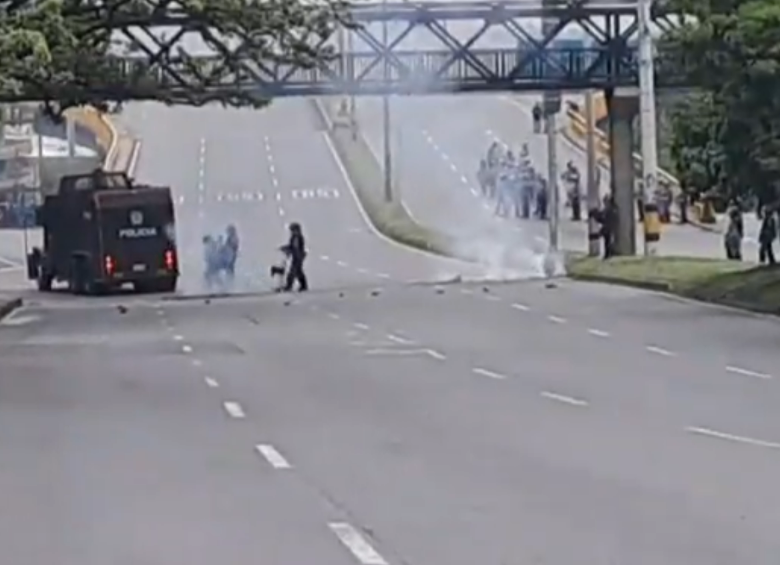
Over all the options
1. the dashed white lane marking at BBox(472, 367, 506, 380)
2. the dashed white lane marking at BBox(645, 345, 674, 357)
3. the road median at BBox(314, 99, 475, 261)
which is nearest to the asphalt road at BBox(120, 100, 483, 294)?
the road median at BBox(314, 99, 475, 261)

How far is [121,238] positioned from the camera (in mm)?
62656

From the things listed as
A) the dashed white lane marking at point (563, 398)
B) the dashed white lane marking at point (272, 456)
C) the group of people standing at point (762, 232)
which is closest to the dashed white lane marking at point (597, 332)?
the group of people standing at point (762, 232)

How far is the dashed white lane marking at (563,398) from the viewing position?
2331 centimetres

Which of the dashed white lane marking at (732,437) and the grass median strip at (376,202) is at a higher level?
the dashed white lane marking at (732,437)

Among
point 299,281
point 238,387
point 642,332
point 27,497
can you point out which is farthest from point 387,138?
point 27,497

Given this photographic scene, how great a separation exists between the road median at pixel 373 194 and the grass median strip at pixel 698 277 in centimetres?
1684

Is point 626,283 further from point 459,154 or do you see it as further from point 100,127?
point 100,127

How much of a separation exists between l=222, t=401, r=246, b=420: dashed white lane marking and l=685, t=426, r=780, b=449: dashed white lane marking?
15.3ft

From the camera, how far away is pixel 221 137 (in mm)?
115125

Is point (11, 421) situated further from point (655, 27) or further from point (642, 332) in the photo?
point (655, 27)

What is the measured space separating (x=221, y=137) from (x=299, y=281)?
184 feet

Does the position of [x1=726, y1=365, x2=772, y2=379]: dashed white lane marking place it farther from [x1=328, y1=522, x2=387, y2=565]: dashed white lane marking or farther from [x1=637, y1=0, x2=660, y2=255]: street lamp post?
[x1=637, y1=0, x2=660, y2=255]: street lamp post

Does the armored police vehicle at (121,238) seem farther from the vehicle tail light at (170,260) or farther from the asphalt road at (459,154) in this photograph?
the asphalt road at (459,154)

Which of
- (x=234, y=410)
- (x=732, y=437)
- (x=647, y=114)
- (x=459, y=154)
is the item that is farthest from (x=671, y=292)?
(x=459, y=154)
